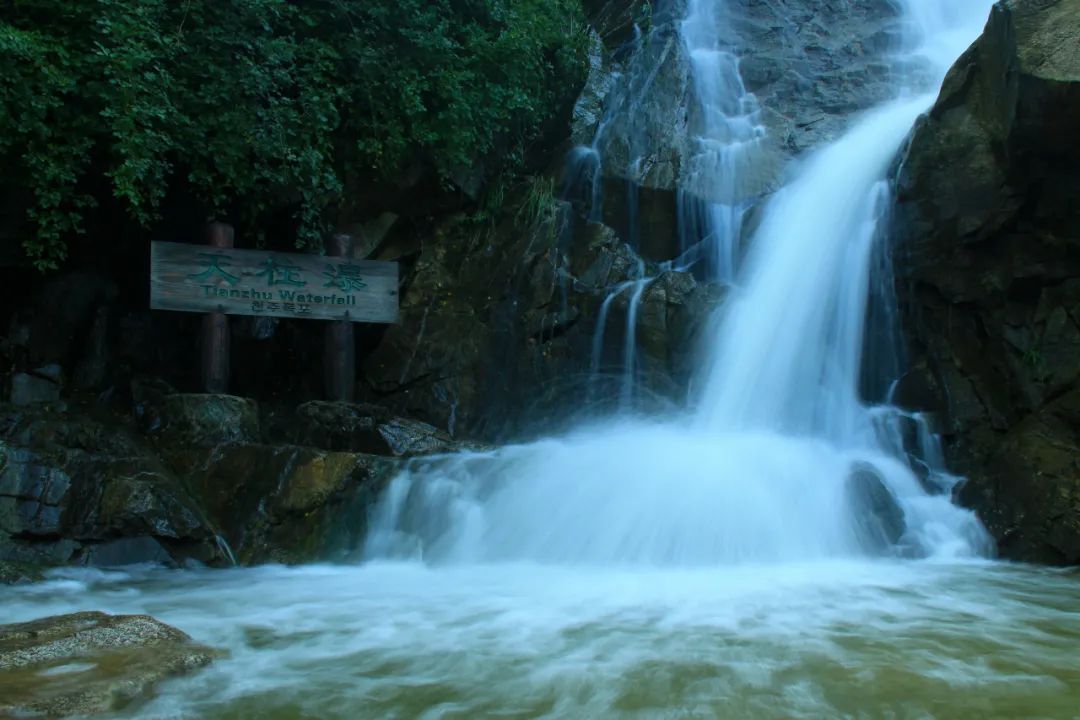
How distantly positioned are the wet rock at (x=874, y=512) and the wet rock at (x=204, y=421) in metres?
5.25

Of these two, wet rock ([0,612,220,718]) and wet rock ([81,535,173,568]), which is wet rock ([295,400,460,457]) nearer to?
wet rock ([81,535,173,568])

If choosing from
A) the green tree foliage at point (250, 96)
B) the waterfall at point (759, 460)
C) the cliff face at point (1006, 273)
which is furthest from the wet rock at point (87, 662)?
the cliff face at point (1006, 273)

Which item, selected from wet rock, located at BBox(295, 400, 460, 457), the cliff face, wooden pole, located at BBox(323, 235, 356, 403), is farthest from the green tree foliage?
the cliff face

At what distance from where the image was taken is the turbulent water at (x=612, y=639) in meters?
3.14

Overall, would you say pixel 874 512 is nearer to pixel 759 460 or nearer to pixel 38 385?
pixel 759 460

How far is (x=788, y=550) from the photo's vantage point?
6242 mm

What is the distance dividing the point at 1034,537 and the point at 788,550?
1.89m

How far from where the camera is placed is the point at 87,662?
3.32 m

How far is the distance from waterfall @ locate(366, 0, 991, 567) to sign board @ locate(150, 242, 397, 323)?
89.9 inches

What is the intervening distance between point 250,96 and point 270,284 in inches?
73.3

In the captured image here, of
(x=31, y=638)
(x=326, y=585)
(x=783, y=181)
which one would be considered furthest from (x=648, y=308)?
(x=31, y=638)

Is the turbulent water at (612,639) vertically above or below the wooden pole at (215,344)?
below

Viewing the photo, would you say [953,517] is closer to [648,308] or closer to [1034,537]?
[1034,537]

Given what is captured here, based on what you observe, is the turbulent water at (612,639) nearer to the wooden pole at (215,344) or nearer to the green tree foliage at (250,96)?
the wooden pole at (215,344)
